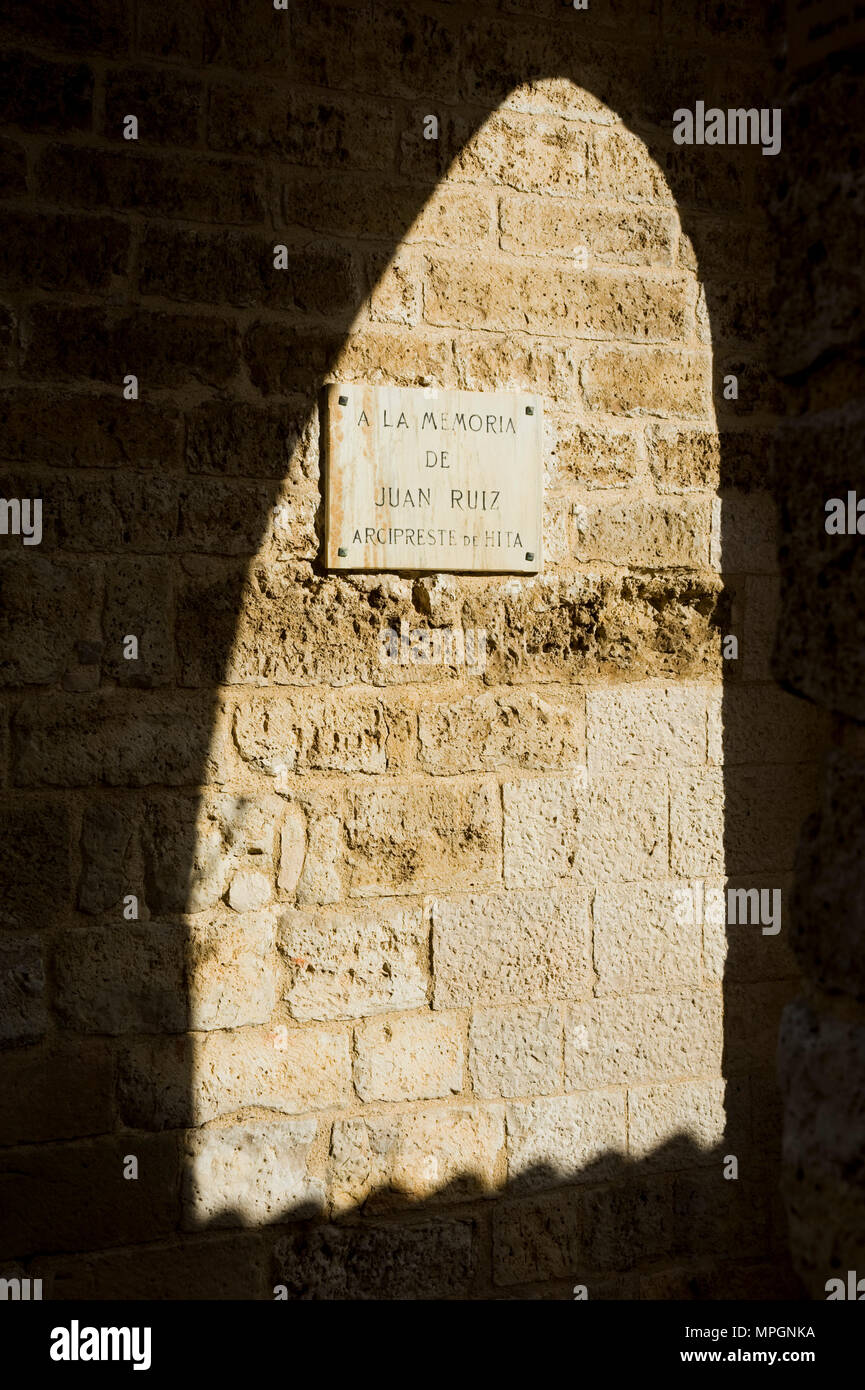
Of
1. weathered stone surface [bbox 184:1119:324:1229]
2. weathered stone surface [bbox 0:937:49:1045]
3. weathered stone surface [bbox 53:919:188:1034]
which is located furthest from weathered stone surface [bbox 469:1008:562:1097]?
weathered stone surface [bbox 0:937:49:1045]

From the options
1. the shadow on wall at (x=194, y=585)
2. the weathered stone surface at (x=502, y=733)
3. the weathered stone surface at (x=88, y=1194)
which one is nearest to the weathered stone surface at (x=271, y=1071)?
the shadow on wall at (x=194, y=585)

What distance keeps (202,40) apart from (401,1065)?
2.41 m

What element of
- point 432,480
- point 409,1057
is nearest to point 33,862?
point 409,1057

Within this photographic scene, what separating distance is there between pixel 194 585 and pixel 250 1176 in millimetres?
1346

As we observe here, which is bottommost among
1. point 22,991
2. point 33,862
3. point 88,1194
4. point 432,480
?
point 88,1194

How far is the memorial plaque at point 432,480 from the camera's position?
301cm

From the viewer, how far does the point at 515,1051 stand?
3.14 meters

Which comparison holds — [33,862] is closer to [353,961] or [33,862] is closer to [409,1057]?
[353,961]

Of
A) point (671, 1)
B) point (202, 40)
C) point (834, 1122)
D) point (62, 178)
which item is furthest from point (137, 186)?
point (834, 1122)

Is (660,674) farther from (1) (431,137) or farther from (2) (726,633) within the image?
(1) (431,137)

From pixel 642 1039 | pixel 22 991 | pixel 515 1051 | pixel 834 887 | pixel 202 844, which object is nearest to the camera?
pixel 834 887

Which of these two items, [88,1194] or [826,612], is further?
[88,1194]

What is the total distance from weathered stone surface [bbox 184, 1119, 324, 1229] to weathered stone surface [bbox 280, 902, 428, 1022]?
0.28 m

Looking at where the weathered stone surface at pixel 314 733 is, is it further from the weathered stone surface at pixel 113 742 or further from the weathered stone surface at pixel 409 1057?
the weathered stone surface at pixel 409 1057
